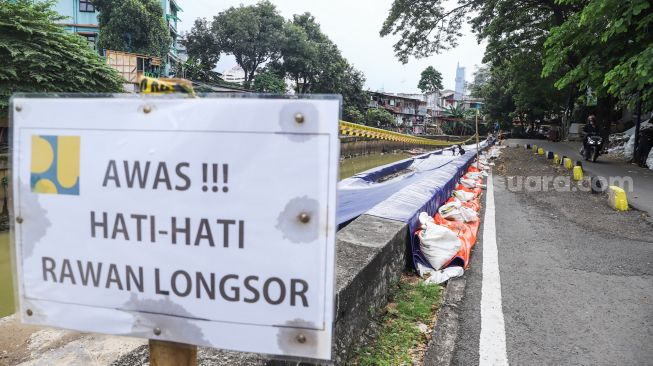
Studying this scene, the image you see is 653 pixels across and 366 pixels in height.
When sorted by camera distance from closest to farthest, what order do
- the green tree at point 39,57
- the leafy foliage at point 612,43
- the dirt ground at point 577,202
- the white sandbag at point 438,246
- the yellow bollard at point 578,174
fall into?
the white sandbag at point 438,246
the dirt ground at point 577,202
the leafy foliage at point 612,43
the yellow bollard at point 578,174
the green tree at point 39,57

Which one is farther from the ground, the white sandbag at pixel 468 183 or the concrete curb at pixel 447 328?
the white sandbag at pixel 468 183

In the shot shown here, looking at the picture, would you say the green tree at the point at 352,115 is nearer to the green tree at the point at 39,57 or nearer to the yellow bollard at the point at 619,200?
the green tree at the point at 39,57

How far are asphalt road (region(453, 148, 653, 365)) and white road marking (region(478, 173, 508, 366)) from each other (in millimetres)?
35

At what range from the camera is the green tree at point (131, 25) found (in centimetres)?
2286

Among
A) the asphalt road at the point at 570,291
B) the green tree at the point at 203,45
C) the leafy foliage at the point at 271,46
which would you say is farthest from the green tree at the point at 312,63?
the asphalt road at the point at 570,291

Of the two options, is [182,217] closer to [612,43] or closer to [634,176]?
[612,43]

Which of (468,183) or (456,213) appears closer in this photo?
(456,213)

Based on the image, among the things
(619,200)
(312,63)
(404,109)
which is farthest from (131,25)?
(404,109)

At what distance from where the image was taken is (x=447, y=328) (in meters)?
2.89

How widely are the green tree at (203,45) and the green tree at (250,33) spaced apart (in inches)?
19.8

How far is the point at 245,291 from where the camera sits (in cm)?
102

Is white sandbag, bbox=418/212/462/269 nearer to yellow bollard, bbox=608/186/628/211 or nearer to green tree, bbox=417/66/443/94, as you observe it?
yellow bollard, bbox=608/186/628/211

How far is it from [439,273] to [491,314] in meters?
0.66

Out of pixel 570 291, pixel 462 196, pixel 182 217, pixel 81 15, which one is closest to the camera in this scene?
pixel 182 217
